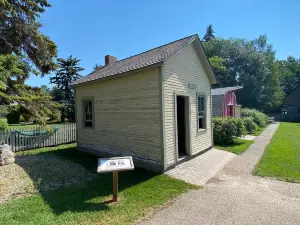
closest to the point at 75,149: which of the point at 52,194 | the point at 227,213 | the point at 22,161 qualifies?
the point at 22,161

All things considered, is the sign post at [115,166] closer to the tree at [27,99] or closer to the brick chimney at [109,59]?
the tree at [27,99]

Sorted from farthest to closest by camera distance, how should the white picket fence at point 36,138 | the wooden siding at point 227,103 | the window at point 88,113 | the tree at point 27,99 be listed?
the wooden siding at point 227,103, the white picket fence at point 36,138, the window at point 88,113, the tree at point 27,99

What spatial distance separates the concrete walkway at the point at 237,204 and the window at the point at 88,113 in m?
6.62

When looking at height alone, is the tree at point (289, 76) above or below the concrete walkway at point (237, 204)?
→ above

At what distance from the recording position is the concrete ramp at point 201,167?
6.39 metres

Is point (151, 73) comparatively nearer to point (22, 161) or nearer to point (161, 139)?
point (161, 139)

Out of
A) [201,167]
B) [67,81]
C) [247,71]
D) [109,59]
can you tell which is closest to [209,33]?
[247,71]

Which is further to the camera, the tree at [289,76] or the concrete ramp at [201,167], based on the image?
the tree at [289,76]

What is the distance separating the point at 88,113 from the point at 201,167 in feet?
20.4

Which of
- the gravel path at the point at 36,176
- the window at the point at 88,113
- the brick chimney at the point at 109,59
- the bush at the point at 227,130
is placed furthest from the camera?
the brick chimney at the point at 109,59

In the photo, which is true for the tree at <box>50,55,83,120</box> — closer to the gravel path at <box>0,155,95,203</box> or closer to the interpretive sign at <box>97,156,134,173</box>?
the gravel path at <box>0,155,95,203</box>

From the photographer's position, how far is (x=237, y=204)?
180 inches

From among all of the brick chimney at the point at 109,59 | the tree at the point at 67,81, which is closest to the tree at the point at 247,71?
the tree at the point at 67,81

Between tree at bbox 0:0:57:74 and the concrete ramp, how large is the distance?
9526 mm
